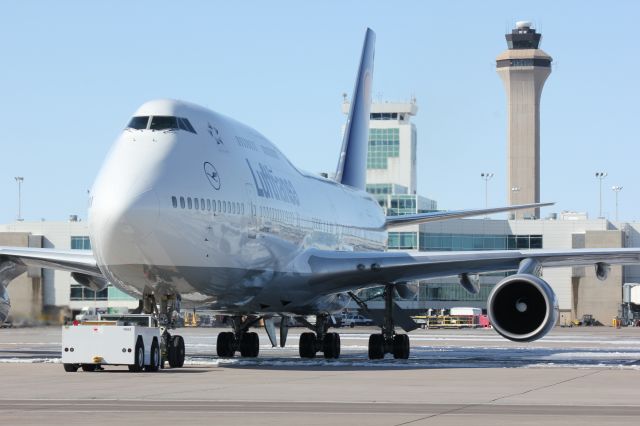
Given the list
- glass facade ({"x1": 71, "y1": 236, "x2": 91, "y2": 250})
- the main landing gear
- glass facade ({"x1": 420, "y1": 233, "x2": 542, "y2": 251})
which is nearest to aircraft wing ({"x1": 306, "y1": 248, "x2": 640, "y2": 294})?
the main landing gear

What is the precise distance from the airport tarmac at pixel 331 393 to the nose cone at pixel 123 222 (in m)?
2.32

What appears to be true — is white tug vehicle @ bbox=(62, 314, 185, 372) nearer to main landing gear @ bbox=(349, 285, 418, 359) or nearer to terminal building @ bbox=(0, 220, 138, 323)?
main landing gear @ bbox=(349, 285, 418, 359)

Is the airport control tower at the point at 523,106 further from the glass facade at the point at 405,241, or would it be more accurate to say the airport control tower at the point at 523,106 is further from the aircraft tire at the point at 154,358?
the aircraft tire at the point at 154,358

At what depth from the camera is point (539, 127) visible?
474ft

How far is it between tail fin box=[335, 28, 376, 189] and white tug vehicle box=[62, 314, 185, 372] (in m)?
19.0

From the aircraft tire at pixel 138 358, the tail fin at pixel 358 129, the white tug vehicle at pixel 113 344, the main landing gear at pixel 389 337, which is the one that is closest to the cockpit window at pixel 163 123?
the white tug vehicle at pixel 113 344

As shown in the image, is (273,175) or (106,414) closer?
(106,414)

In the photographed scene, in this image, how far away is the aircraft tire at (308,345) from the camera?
34025 mm

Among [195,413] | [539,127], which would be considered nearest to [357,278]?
[195,413]

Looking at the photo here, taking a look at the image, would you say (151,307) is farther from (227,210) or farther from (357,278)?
(357,278)

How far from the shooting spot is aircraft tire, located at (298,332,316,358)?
3403 cm

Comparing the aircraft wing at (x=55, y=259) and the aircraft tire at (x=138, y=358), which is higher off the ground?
the aircraft wing at (x=55, y=259)

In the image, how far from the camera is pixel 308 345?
34.1 meters

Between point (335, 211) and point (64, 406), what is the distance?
19.6m
